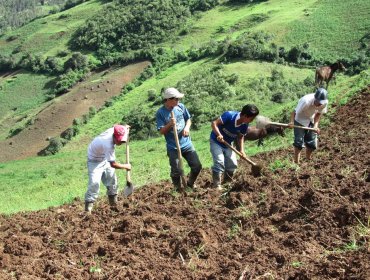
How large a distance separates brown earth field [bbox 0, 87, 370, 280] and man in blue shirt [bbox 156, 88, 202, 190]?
0.51m

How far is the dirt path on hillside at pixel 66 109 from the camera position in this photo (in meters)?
48.9

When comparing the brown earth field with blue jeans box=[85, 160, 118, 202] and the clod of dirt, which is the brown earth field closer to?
the clod of dirt

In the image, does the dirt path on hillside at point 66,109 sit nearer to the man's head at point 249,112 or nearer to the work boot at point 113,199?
the work boot at point 113,199

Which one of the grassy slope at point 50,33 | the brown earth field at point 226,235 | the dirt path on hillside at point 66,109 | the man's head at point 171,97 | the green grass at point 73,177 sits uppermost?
the man's head at point 171,97

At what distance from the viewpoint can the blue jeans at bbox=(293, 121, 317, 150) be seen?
27.5 feet

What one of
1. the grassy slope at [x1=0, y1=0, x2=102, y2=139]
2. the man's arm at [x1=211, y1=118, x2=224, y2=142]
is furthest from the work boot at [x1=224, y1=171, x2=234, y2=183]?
the grassy slope at [x1=0, y1=0, x2=102, y2=139]

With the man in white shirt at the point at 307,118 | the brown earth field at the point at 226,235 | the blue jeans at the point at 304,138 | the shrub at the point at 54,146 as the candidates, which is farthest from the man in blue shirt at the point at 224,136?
the shrub at the point at 54,146

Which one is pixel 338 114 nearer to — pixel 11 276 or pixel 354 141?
pixel 354 141

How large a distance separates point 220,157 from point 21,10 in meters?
185

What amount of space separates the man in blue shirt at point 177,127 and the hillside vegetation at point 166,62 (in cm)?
652

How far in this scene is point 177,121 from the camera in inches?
300

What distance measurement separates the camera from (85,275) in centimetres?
494

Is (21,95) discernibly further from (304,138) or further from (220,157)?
(220,157)

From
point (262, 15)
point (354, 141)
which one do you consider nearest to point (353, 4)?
point (262, 15)
